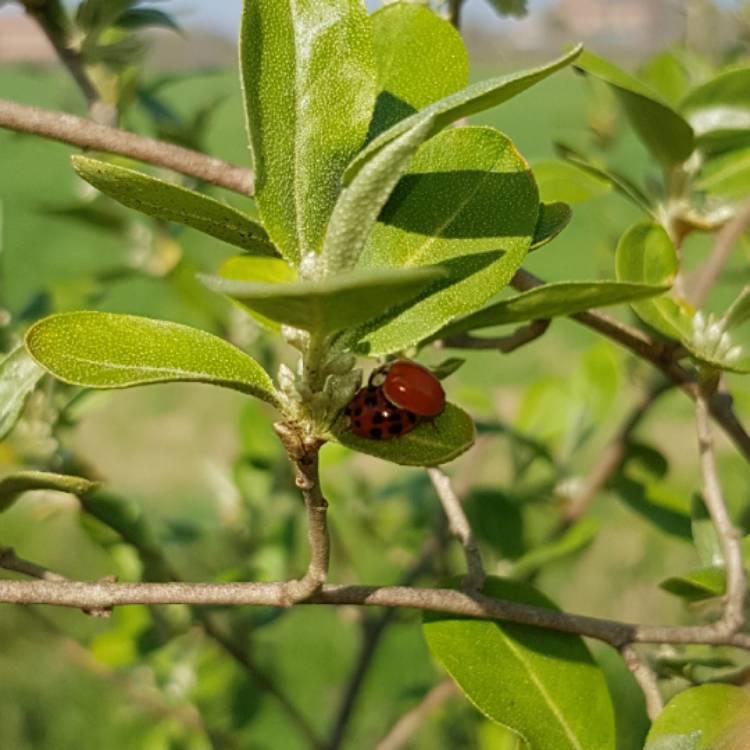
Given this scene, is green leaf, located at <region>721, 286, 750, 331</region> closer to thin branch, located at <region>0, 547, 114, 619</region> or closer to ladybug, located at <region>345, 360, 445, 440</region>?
ladybug, located at <region>345, 360, 445, 440</region>

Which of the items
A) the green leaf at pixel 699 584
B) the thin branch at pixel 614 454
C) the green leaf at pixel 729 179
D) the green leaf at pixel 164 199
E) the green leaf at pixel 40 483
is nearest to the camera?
the green leaf at pixel 164 199

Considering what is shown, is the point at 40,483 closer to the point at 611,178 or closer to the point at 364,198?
the point at 364,198

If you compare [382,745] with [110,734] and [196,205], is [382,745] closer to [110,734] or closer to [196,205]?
[196,205]

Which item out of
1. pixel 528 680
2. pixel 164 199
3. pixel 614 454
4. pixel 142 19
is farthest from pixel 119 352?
pixel 614 454

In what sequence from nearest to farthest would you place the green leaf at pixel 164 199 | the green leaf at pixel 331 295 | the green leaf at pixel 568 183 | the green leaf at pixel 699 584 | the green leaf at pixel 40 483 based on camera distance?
the green leaf at pixel 331 295
the green leaf at pixel 164 199
the green leaf at pixel 40 483
the green leaf at pixel 699 584
the green leaf at pixel 568 183

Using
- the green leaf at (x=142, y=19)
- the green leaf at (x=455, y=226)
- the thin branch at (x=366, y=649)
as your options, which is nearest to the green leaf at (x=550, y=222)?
the green leaf at (x=455, y=226)

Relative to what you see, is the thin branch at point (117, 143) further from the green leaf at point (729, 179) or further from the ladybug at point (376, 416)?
Result: the green leaf at point (729, 179)

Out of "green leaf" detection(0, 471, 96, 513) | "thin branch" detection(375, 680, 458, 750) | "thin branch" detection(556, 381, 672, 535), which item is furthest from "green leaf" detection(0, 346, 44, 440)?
"thin branch" detection(556, 381, 672, 535)
